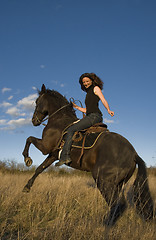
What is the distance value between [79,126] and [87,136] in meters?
0.37

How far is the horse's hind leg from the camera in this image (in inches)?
172

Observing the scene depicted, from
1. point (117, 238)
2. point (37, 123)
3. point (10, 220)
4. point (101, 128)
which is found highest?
point (37, 123)

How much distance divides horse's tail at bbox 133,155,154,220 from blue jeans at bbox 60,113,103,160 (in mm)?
1389

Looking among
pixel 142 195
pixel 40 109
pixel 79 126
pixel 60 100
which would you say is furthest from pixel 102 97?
pixel 142 195

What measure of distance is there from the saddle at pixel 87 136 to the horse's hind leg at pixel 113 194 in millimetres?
786

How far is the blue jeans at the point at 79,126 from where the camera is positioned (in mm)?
5234

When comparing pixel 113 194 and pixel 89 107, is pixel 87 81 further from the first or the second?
pixel 113 194

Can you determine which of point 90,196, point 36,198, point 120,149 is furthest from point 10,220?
point 90,196

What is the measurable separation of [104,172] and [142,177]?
91cm

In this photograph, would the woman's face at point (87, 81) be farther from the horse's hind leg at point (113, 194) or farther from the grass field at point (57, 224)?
the grass field at point (57, 224)

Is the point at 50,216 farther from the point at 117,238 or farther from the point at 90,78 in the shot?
the point at 90,78

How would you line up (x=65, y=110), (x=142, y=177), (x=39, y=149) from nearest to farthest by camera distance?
1. (x=142, y=177)
2. (x=39, y=149)
3. (x=65, y=110)

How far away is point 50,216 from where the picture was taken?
508 centimetres

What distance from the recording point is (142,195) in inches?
185
